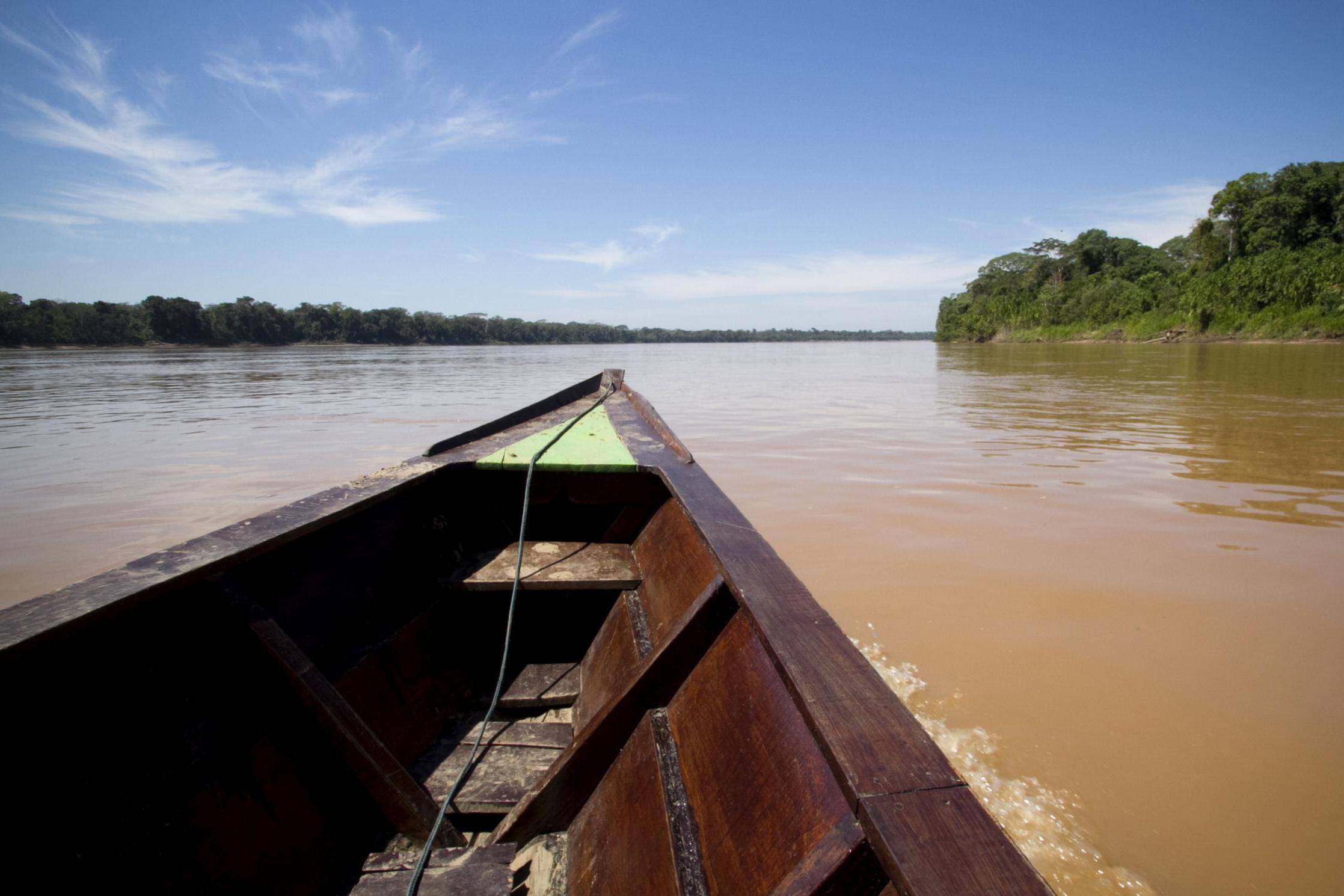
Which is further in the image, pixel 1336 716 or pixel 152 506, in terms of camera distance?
pixel 152 506

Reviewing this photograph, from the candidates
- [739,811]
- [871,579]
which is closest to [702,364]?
[871,579]

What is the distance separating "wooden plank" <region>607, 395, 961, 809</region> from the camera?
791mm

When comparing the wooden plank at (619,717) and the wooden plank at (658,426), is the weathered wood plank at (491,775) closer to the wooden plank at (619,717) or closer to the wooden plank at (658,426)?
the wooden plank at (619,717)

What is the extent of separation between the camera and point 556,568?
247cm

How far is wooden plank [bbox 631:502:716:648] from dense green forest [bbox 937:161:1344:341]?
126 feet

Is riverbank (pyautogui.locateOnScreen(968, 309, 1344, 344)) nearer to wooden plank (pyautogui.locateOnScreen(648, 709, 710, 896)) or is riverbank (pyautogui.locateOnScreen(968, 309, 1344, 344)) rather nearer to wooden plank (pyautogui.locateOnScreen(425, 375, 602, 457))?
wooden plank (pyautogui.locateOnScreen(425, 375, 602, 457))

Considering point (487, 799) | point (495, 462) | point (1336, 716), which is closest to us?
point (487, 799)

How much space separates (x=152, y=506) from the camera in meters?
5.59

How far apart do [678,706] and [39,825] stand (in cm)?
120

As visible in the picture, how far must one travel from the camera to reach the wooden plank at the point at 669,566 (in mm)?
1875

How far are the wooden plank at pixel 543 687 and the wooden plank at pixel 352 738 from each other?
0.64 m

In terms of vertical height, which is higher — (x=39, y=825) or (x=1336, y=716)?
(x=39, y=825)

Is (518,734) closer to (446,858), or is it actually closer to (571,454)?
(446,858)

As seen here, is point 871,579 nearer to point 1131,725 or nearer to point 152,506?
point 1131,725
